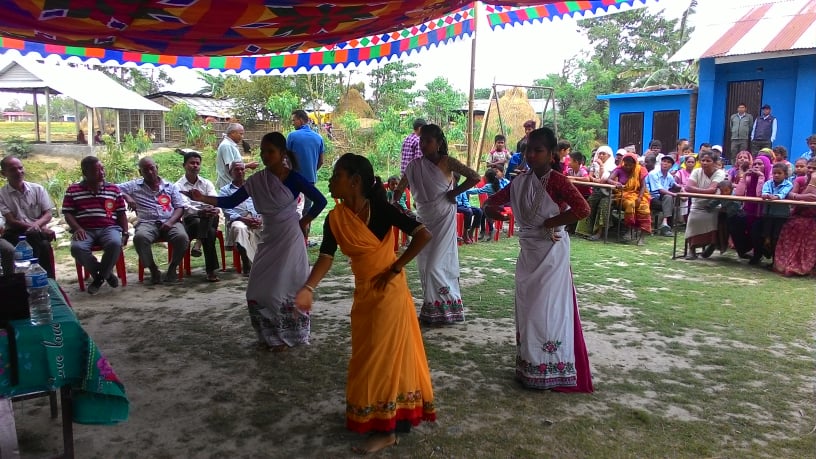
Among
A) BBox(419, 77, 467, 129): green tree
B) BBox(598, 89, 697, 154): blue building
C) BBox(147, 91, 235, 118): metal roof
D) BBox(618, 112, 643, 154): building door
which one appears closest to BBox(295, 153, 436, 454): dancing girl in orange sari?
BBox(598, 89, 697, 154): blue building

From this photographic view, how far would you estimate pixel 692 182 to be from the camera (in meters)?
8.55

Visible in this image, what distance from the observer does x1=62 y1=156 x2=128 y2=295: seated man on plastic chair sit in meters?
6.04

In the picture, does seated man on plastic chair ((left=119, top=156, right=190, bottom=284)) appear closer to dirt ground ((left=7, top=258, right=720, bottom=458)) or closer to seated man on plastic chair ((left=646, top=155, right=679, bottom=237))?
dirt ground ((left=7, top=258, right=720, bottom=458))

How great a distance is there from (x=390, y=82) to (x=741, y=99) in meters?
14.6

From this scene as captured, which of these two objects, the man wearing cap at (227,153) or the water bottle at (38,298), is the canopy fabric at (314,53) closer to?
the man wearing cap at (227,153)

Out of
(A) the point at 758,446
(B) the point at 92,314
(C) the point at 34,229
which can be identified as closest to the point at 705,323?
(A) the point at 758,446

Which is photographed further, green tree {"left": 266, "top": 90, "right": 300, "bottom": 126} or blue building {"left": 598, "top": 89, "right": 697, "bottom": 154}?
green tree {"left": 266, "top": 90, "right": 300, "bottom": 126}

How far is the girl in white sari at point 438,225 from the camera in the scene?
197 inches

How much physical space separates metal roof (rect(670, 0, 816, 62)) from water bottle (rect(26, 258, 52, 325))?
13864mm

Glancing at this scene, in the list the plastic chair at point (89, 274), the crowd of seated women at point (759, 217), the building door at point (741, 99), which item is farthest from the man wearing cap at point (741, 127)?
the plastic chair at point (89, 274)

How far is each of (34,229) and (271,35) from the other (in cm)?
318

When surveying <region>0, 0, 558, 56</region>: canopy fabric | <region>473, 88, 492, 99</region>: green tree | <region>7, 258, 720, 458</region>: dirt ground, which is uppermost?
<region>473, 88, 492, 99</region>: green tree

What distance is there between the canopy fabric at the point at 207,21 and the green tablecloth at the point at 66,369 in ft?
8.10

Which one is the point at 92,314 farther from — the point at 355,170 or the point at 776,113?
the point at 776,113
